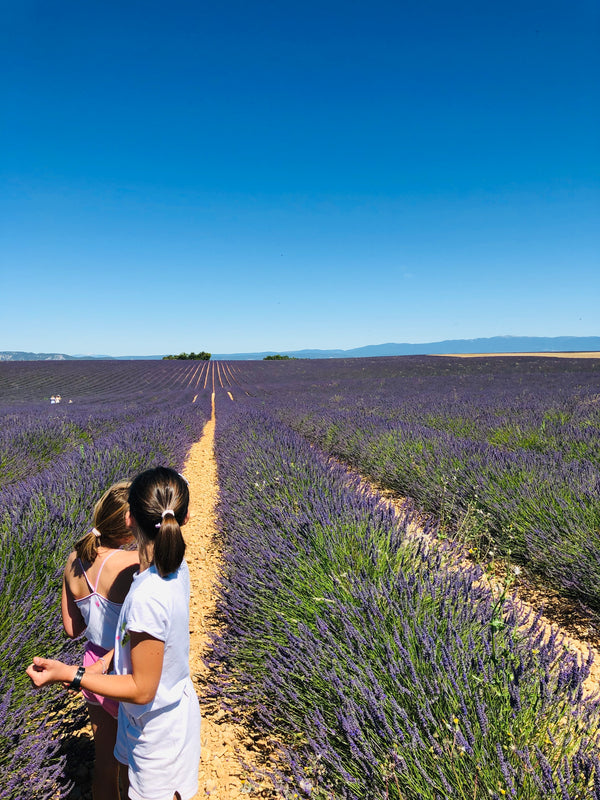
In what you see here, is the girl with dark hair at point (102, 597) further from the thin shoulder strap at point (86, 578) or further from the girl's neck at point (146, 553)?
the girl's neck at point (146, 553)

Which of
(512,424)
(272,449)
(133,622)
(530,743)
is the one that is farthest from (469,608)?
(512,424)

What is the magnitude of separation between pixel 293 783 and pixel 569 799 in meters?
0.90

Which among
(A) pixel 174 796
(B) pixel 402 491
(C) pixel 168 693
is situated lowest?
(B) pixel 402 491

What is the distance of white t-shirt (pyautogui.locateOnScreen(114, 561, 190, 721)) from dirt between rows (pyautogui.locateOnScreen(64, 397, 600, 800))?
0.44 metres

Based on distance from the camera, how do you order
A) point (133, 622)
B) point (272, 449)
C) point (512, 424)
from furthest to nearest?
point (512, 424)
point (272, 449)
point (133, 622)

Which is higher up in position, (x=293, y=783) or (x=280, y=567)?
(x=280, y=567)

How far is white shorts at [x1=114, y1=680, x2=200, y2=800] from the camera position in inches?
41.8

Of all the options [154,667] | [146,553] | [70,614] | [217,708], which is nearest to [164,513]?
[146,553]

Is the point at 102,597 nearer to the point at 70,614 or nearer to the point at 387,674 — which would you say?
the point at 70,614

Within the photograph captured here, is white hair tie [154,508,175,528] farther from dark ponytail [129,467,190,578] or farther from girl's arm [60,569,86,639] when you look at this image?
girl's arm [60,569,86,639]

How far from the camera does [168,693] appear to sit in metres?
1.06

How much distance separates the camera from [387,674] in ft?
4.22

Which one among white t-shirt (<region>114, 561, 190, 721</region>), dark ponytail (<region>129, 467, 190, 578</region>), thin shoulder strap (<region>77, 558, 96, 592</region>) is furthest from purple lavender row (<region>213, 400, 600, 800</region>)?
thin shoulder strap (<region>77, 558, 96, 592</region>)

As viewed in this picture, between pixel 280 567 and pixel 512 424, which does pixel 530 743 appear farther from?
pixel 512 424
